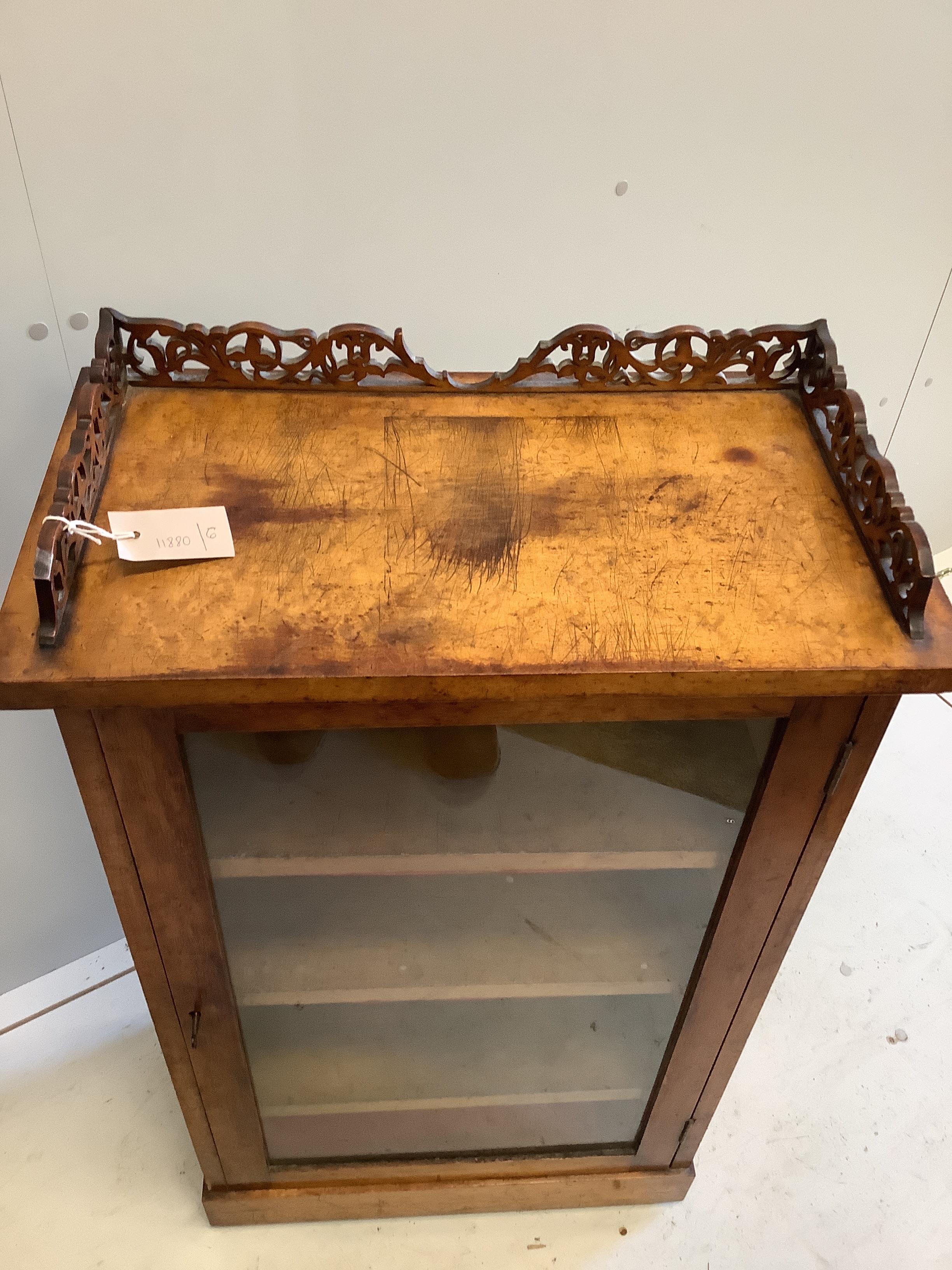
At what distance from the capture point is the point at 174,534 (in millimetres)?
636

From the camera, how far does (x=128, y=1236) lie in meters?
1.08

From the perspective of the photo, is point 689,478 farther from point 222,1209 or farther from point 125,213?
point 222,1209

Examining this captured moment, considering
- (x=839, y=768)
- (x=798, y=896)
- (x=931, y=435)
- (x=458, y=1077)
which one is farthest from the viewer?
(x=931, y=435)

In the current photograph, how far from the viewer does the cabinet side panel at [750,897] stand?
667 millimetres

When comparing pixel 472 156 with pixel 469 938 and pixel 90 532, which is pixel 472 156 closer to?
pixel 90 532

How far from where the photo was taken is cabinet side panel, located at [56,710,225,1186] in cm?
63

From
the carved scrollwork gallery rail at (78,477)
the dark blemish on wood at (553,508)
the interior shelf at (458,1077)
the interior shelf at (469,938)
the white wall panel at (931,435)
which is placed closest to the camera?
the carved scrollwork gallery rail at (78,477)

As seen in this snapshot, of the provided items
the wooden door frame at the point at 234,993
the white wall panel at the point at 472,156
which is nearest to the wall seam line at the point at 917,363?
the white wall panel at the point at 472,156

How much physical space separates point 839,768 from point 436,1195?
721 millimetres

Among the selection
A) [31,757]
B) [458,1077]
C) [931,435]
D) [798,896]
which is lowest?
[458,1077]

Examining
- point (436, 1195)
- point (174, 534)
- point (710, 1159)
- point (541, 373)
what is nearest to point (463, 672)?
point (174, 534)

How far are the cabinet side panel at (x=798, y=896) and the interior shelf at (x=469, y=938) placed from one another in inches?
2.4

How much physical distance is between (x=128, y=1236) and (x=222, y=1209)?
113 millimetres

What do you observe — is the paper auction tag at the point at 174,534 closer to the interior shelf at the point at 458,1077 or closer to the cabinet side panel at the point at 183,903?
the cabinet side panel at the point at 183,903
